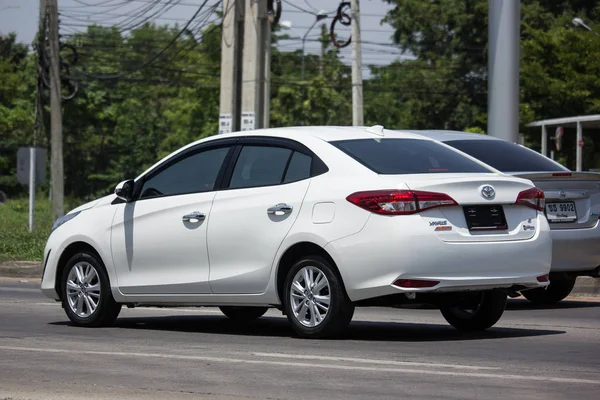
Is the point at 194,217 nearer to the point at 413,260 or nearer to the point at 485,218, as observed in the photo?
the point at 413,260

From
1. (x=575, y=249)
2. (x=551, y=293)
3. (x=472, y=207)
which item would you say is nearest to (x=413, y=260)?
(x=472, y=207)

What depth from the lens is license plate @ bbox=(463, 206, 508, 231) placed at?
9.28m

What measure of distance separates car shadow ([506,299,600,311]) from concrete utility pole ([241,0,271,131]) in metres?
10.5

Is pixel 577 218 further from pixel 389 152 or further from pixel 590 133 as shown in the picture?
pixel 590 133

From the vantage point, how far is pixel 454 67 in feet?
252

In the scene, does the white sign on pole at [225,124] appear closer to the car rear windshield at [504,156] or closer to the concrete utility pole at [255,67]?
the concrete utility pole at [255,67]

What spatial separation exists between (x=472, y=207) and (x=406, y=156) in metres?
0.74

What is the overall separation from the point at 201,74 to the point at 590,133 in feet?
218

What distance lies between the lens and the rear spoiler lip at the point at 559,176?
12.4m

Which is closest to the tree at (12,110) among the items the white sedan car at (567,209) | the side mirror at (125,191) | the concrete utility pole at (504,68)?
the concrete utility pole at (504,68)

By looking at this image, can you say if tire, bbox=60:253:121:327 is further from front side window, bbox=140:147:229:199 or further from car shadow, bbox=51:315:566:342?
front side window, bbox=140:147:229:199

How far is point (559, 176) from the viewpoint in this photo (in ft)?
40.9

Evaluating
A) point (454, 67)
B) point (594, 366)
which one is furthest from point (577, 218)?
point (454, 67)

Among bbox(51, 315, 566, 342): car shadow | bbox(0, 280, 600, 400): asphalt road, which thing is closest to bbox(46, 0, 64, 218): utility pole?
bbox(0, 280, 600, 400): asphalt road
